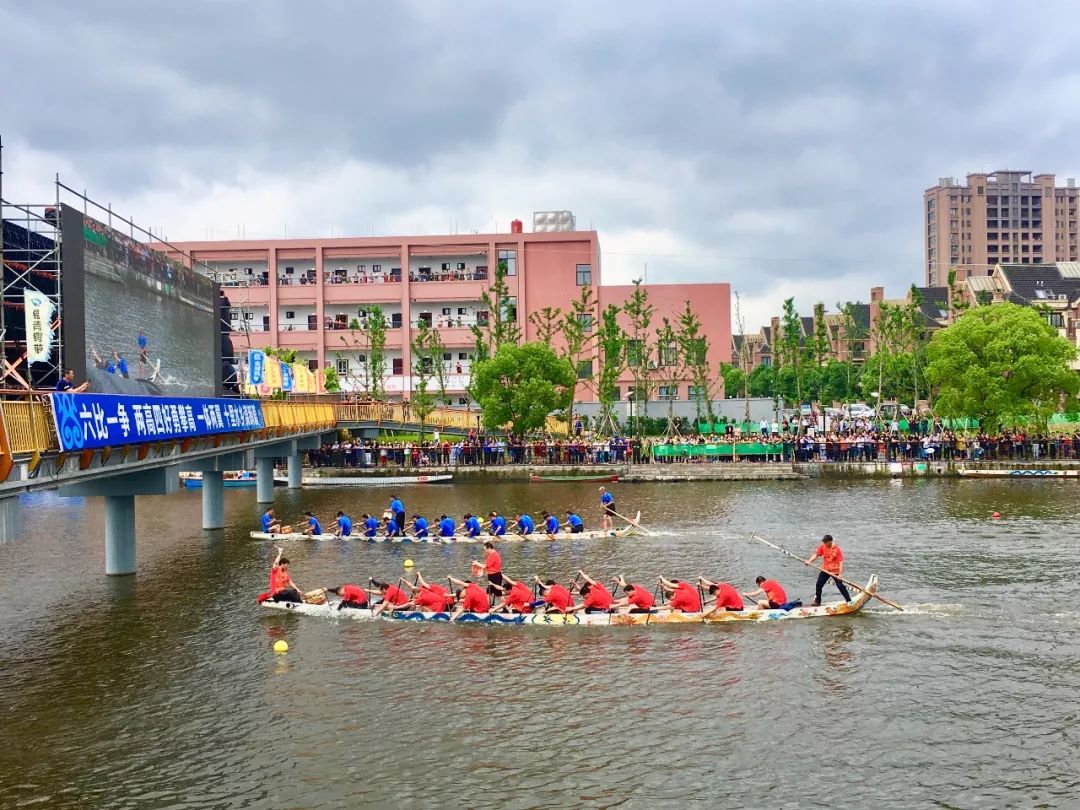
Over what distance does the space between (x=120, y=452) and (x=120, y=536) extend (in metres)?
7.29

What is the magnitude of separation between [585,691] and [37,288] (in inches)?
1073

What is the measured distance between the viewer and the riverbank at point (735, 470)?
6084 centimetres

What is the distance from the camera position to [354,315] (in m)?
99.0

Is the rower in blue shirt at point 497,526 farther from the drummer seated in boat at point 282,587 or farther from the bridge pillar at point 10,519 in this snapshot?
the bridge pillar at point 10,519

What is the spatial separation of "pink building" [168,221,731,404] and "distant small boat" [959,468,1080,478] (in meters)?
36.2

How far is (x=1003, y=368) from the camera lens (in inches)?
2462

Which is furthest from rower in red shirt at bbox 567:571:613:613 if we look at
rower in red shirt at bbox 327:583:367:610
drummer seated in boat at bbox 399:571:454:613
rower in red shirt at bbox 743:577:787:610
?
rower in red shirt at bbox 327:583:367:610

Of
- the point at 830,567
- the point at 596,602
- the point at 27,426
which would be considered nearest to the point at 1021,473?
the point at 830,567

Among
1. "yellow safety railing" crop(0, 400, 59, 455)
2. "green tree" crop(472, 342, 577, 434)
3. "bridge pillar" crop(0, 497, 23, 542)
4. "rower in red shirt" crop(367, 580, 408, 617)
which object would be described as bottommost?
"rower in red shirt" crop(367, 580, 408, 617)

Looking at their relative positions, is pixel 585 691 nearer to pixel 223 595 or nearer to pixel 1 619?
pixel 223 595

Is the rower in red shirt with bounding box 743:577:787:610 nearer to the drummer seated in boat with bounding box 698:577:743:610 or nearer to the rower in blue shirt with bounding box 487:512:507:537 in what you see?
the drummer seated in boat with bounding box 698:577:743:610

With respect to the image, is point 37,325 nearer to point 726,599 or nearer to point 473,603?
point 473,603

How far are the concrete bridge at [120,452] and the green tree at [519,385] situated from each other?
1276cm

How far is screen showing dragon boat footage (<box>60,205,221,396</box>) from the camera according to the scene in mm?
34688
